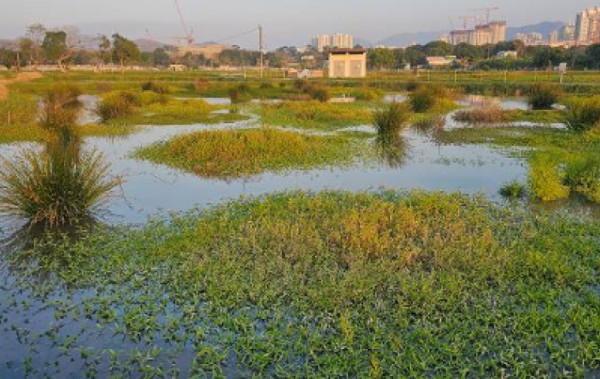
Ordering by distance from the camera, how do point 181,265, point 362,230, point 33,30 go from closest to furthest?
point 181,265 < point 362,230 < point 33,30

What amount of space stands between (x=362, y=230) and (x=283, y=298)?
6.17 ft

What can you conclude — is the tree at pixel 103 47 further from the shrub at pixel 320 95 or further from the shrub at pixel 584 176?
the shrub at pixel 584 176

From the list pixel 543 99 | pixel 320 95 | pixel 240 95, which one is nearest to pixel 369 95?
pixel 320 95

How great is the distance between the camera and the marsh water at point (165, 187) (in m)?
4.84

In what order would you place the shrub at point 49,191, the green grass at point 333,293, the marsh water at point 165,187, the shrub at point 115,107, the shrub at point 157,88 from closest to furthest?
the green grass at point 333,293 → the marsh water at point 165,187 → the shrub at point 49,191 → the shrub at point 115,107 → the shrub at point 157,88

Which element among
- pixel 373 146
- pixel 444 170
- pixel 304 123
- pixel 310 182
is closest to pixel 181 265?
pixel 310 182

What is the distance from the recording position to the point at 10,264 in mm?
6770

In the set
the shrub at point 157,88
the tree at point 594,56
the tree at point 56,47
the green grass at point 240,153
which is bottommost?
the green grass at point 240,153

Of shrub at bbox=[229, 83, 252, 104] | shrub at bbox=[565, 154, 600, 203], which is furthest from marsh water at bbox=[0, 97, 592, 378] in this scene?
shrub at bbox=[229, 83, 252, 104]

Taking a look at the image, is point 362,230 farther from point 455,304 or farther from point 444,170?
point 444,170

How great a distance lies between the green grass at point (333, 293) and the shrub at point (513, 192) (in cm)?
159

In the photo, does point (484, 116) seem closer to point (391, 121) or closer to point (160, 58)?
point (391, 121)

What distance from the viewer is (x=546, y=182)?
9781 mm

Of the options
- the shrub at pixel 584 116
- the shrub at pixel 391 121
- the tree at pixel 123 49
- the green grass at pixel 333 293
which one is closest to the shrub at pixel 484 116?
the shrub at pixel 584 116
